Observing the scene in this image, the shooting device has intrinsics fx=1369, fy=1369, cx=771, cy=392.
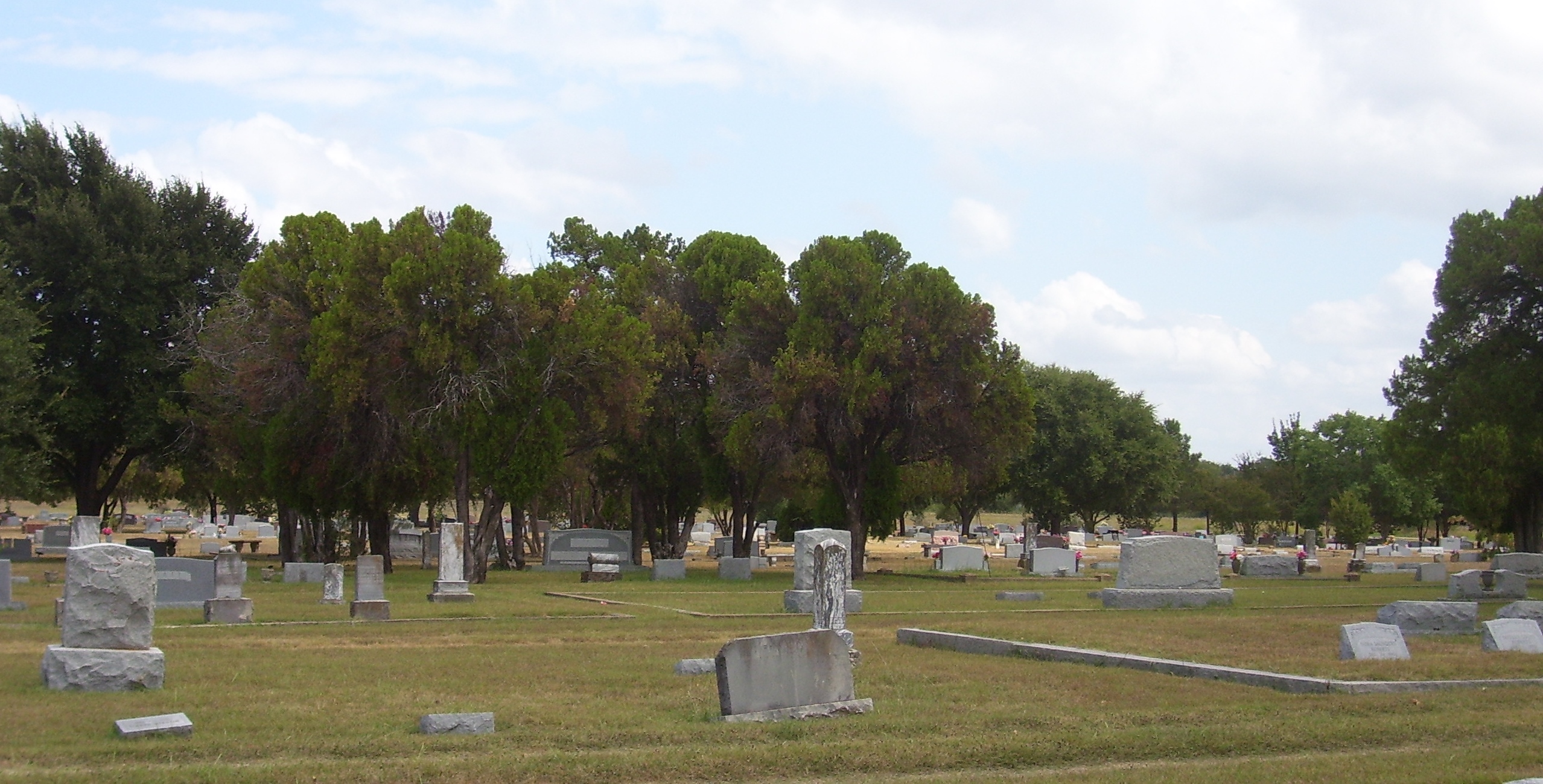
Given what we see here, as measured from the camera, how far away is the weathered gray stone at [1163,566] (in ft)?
83.4

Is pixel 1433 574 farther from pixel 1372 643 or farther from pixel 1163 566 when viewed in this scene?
pixel 1372 643

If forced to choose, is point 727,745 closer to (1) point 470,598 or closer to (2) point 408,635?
(2) point 408,635

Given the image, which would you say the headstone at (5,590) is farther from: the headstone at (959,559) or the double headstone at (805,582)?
the headstone at (959,559)

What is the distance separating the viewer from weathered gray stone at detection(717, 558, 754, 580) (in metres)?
36.8

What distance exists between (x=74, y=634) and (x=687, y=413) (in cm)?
2992

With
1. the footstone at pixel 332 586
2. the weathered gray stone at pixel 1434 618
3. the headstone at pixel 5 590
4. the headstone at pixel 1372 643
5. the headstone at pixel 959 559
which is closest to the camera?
the headstone at pixel 1372 643

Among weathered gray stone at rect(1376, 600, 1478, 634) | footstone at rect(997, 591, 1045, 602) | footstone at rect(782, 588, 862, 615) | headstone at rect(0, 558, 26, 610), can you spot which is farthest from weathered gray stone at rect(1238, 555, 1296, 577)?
headstone at rect(0, 558, 26, 610)

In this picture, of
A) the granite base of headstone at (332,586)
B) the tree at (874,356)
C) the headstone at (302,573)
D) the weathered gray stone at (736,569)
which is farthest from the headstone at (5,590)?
the tree at (874,356)

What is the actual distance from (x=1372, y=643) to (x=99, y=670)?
13.2 m

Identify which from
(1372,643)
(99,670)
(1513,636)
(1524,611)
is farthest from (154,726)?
(1524,611)

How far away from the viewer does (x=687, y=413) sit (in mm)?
42312

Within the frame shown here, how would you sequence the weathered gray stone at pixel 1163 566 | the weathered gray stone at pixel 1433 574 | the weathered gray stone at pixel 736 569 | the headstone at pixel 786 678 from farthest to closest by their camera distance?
1. the weathered gray stone at pixel 1433 574
2. the weathered gray stone at pixel 736 569
3. the weathered gray stone at pixel 1163 566
4. the headstone at pixel 786 678

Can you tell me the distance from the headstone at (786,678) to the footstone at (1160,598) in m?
14.8

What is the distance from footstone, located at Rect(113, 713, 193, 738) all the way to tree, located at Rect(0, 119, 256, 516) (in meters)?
31.8
